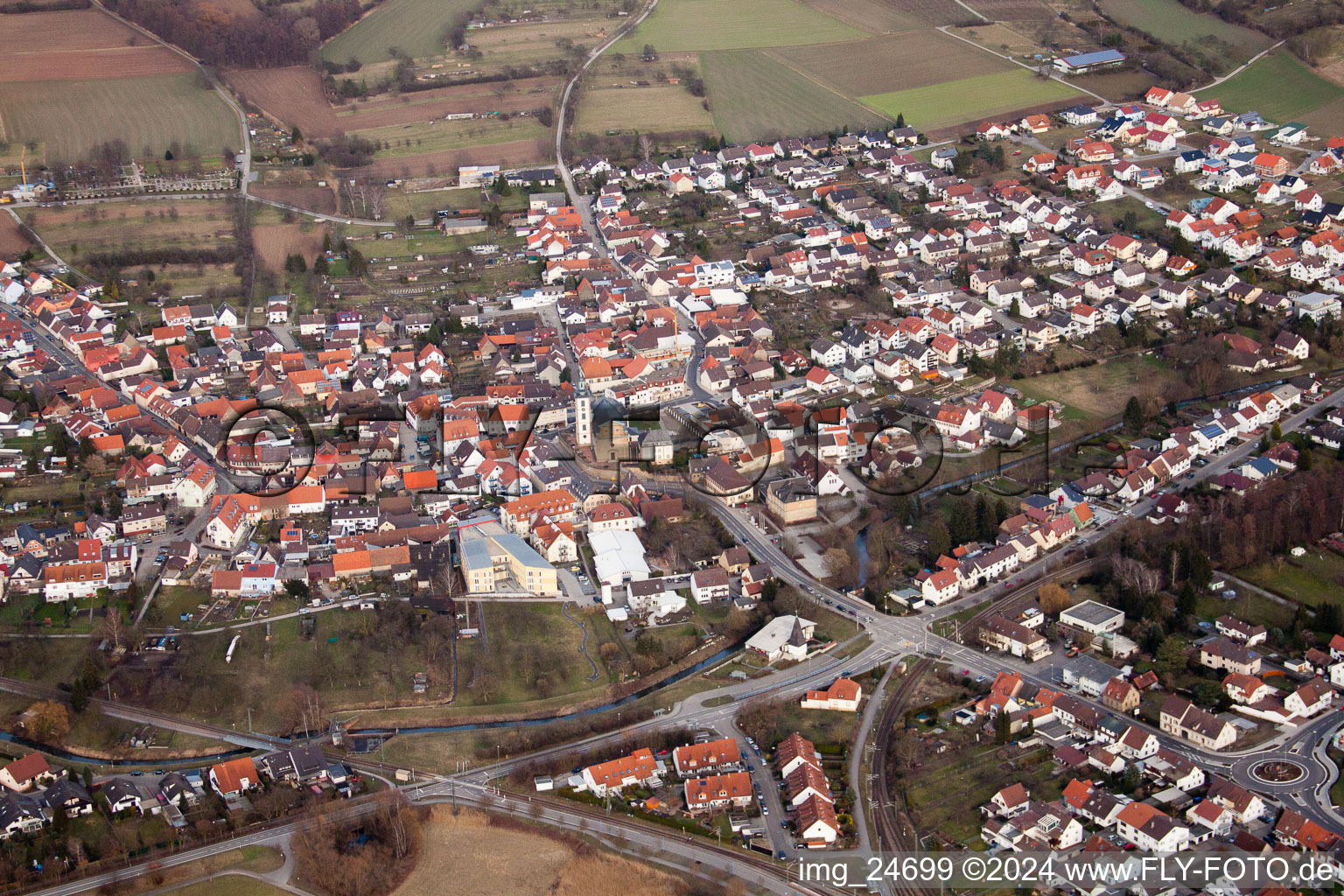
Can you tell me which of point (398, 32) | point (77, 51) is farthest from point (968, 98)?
point (77, 51)

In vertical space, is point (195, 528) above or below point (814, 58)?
below

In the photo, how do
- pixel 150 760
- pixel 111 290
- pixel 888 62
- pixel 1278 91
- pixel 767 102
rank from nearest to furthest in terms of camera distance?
1. pixel 150 760
2. pixel 111 290
3. pixel 1278 91
4. pixel 767 102
5. pixel 888 62

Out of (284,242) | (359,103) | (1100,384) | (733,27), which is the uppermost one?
(733,27)


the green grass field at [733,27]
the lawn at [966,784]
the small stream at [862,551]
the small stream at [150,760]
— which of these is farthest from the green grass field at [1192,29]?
the small stream at [150,760]

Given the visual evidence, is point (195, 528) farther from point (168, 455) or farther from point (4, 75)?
point (4, 75)

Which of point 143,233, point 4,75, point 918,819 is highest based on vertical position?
point 4,75

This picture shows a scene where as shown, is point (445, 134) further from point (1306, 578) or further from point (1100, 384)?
point (1306, 578)

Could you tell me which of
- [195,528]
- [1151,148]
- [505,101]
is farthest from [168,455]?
[1151,148]

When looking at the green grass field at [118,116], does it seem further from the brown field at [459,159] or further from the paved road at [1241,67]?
the paved road at [1241,67]
